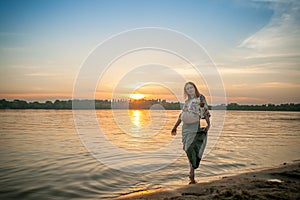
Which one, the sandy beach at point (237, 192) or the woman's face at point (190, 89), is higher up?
the woman's face at point (190, 89)

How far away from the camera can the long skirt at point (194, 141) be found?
25.0 ft

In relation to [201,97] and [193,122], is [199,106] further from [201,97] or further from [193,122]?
[193,122]

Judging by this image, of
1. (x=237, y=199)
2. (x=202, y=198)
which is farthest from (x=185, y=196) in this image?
(x=237, y=199)

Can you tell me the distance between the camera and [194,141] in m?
7.66

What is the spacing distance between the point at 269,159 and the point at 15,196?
10.3 metres

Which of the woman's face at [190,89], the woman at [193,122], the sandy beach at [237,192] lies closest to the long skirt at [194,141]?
the woman at [193,122]

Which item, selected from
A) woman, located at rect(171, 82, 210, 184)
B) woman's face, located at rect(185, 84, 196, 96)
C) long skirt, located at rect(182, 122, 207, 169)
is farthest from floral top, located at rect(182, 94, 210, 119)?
long skirt, located at rect(182, 122, 207, 169)

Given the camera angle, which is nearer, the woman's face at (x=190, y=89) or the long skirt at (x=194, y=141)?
the woman's face at (x=190, y=89)

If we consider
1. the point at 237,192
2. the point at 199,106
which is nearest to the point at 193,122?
the point at 199,106

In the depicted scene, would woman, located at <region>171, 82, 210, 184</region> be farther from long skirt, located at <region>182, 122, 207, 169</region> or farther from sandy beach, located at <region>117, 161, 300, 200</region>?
sandy beach, located at <region>117, 161, 300, 200</region>

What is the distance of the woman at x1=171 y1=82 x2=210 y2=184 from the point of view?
7.43 m

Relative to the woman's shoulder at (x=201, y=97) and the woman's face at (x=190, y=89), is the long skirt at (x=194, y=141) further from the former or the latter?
the woman's face at (x=190, y=89)

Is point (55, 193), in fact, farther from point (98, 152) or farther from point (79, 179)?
point (98, 152)

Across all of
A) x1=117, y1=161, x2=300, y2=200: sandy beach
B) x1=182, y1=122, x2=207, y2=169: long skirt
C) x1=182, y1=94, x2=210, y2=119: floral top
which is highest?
x1=182, y1=94, x2=210, y2=119: floral top
